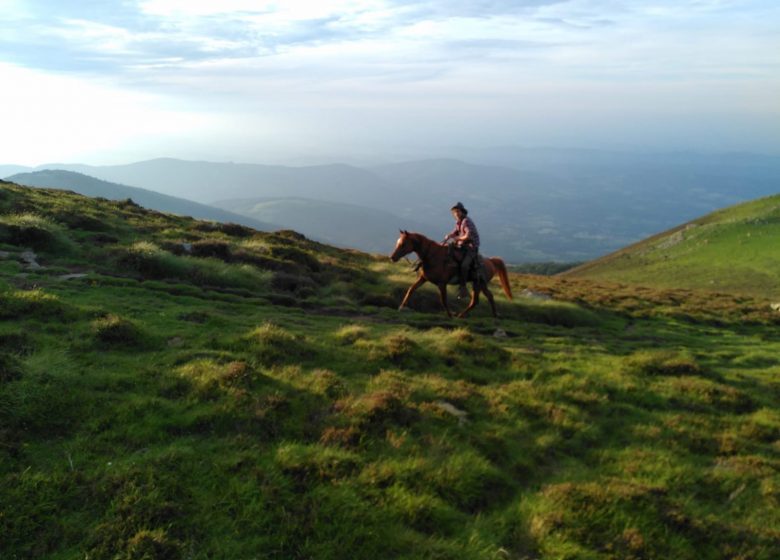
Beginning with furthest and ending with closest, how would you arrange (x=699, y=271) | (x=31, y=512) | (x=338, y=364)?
(x=699, y=271) < (x=338, y=364) < (x=31, y=512)

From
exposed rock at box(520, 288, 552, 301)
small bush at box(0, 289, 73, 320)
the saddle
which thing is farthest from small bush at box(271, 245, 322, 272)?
small bush at box(0, 289, 73, 320)

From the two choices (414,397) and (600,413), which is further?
(600,413)

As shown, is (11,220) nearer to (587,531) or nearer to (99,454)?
(99,454)

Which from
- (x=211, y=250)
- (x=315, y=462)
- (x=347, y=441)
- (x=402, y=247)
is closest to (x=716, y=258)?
Result: (x=402, y=247)

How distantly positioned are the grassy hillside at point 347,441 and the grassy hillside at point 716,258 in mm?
54054

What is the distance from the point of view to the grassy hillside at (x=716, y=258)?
201 feet

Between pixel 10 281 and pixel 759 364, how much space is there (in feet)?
88.8

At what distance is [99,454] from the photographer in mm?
7223

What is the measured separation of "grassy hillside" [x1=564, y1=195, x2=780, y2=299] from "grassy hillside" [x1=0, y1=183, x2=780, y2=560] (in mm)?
54054

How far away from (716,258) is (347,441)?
272 feet

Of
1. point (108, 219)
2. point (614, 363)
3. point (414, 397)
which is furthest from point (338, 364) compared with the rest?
point (108, 219)

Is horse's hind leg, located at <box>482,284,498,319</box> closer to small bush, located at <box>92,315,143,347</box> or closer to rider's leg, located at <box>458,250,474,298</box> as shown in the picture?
rider's leg, located at <box>458,250,474,298</box>

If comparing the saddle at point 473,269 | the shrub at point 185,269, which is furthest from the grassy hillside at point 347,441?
the saddle at point 473,269

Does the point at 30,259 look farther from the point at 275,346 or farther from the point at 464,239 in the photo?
the point at 464,239
